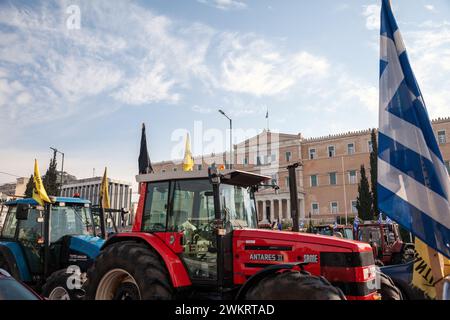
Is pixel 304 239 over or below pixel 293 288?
over

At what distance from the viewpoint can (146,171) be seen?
22.3ft

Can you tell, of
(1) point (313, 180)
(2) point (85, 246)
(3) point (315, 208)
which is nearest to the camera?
(2) point (85, 246)

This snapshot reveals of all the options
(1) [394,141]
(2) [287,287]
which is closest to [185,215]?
(2) [287,287]

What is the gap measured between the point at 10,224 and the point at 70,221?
155 cm

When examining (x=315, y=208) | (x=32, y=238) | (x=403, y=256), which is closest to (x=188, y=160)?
(x=32, y=238)

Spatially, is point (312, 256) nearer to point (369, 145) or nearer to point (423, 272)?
point (423, 272)

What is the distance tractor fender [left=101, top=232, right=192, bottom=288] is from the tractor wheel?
0.09m

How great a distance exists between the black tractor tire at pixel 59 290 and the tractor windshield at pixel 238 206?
12.3ft

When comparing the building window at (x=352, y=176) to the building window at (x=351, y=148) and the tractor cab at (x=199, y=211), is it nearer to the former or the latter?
the building window at (x=351, y=148)

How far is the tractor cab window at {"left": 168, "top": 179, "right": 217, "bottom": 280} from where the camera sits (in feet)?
17.4

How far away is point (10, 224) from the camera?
9.22m

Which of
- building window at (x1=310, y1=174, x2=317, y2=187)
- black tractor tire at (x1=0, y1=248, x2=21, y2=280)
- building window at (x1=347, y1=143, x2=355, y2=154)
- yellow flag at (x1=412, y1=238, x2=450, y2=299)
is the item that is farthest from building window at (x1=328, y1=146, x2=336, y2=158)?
yellow flag at (x1=412, y1=238, x2=450, y2=299)
